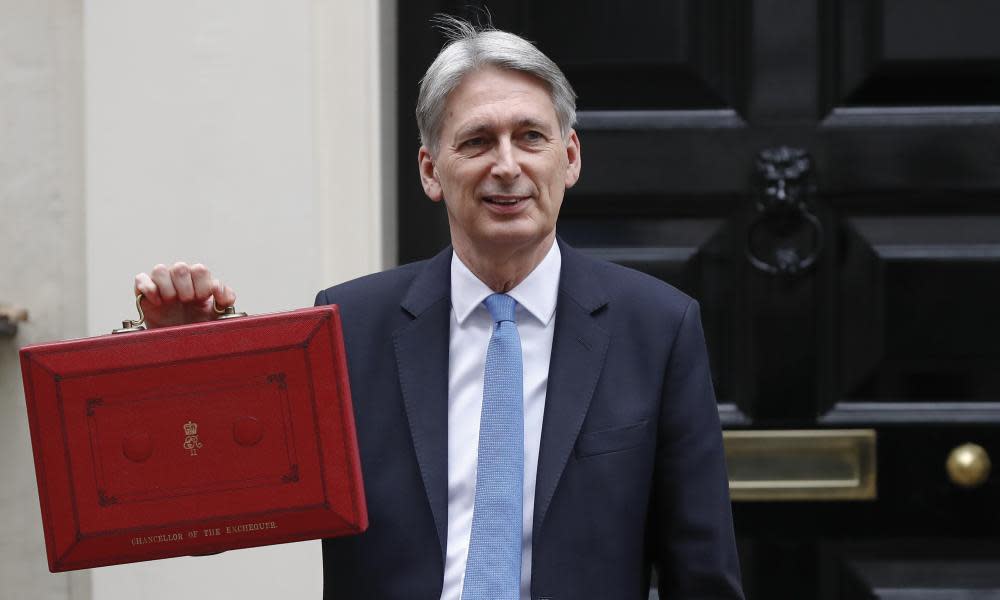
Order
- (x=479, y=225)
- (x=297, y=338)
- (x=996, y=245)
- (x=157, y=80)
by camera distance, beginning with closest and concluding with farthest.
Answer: (x=297, y=338)
(x=479, y=225)
(x=157, y=80)
(x=996, y=245)

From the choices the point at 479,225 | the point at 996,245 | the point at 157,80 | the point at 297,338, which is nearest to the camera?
the point at 297,338

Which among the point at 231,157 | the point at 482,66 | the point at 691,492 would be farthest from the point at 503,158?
the point at 231,157

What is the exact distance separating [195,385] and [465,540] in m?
0.43

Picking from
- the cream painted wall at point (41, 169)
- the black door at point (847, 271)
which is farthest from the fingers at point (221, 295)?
the black door at point (847, 271)

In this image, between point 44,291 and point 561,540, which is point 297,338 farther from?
point 44,291

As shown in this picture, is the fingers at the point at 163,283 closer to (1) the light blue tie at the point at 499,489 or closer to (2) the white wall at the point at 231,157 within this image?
(1) the light blue tie at the point at 499,489

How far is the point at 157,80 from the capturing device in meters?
2.77

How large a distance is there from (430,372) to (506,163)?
0.33 meters

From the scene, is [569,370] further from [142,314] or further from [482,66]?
[142,314]

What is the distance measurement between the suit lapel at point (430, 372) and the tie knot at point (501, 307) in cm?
8

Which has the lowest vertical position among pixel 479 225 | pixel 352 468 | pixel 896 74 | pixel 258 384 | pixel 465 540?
pixel 465 540

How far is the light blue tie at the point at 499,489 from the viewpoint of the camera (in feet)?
6.00

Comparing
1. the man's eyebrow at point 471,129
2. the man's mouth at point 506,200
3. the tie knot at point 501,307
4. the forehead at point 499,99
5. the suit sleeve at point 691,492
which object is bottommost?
the suit sleeve at point 691,492

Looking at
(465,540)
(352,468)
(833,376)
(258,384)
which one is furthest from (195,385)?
(833,376)
